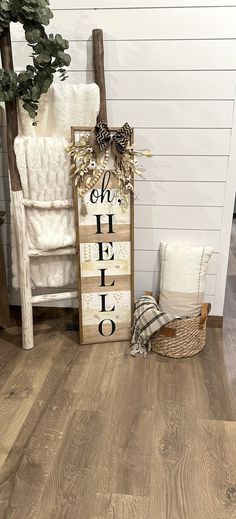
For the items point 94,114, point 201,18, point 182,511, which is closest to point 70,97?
point 94,114

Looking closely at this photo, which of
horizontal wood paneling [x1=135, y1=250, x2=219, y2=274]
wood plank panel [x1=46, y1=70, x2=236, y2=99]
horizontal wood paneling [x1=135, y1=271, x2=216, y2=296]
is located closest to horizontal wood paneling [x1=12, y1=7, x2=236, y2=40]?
wood plank panel [x1=46, y1=70, x2=236, y2=99]

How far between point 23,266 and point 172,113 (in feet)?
3.42

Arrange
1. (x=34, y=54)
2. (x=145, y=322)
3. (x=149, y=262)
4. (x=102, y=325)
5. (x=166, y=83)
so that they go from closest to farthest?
(x=34, y=54)
(x=166, y=83)
(x=145, y=322)
(x=102, y=325)
(x=149, y=262)

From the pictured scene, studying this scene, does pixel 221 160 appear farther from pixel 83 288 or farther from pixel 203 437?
pixel 203 437

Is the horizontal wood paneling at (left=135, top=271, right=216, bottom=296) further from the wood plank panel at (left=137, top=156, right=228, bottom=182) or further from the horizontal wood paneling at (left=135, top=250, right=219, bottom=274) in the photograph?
the wood plank panel at (left=137, top=156, right=228, bottom=182)

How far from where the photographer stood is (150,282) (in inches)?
96.6

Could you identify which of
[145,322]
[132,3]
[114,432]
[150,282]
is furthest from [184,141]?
[114,432]

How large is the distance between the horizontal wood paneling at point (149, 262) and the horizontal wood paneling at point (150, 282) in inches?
1.2

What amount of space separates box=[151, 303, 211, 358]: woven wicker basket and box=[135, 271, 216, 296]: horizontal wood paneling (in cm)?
21

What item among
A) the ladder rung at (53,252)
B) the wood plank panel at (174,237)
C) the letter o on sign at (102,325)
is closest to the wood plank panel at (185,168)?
the wood plank panel at (174,237)

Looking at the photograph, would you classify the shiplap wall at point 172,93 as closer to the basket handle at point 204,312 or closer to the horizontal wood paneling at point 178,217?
the horizontal wood paneling at point 178,217

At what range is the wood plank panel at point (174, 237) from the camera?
2.31 m

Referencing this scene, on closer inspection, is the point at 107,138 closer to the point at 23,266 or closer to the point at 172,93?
the point at 172,93

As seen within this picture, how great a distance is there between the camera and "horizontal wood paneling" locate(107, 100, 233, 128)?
2.07m
